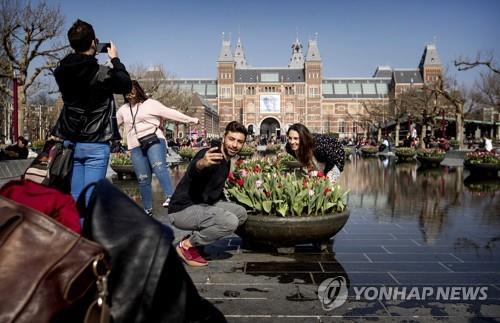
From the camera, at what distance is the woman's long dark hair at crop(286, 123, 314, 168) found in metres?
4.99

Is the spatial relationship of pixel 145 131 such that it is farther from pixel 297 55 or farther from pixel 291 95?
pixel 297 55

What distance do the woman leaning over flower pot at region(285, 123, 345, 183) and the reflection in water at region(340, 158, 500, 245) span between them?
1.32 meters

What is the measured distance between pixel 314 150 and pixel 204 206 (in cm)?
189

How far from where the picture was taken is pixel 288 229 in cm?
412

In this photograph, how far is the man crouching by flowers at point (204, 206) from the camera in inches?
141

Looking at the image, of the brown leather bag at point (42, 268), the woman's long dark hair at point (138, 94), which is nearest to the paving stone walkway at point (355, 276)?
the brown leather bag at point (42, 268)

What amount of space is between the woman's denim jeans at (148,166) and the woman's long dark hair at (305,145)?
1.59m

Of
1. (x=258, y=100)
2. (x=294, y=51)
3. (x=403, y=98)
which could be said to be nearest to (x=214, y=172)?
(x=403, y=98)

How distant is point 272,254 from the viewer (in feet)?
14.2

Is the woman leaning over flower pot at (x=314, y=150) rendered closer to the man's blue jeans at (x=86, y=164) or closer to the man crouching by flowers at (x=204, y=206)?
the man crouching by flowers at (x=204, y=206)

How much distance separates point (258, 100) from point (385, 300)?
89.7m

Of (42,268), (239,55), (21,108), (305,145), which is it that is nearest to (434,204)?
(305,145)

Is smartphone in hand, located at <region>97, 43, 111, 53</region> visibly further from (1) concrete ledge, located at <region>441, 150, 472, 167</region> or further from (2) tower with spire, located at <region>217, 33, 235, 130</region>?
(2) tower with spire, located at <region>217, 33, 235, 130</region>

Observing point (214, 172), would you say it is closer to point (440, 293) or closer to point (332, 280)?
point (332, 280)
